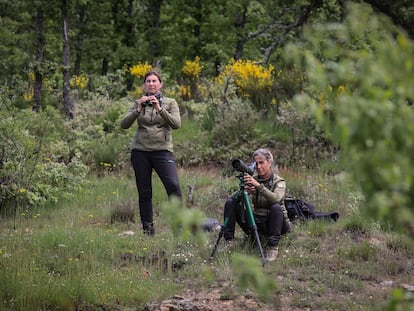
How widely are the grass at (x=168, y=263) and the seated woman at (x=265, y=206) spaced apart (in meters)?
0.21

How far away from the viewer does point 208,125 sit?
1186 centimetres

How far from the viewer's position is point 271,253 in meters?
6.24

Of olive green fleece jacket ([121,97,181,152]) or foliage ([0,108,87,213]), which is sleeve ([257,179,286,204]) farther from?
foliage ([0,108,87,213])

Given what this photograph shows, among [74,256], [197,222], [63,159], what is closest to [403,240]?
[74,256]

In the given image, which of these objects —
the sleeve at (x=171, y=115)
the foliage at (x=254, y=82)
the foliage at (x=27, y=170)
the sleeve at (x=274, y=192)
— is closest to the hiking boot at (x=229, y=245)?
the sleeve at (x=274, y=192)

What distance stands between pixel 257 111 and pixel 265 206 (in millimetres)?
6238

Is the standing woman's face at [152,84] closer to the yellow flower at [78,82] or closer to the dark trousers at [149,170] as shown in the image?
the dark trousers at [149,170]

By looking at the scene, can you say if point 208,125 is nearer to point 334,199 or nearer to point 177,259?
point 334,199

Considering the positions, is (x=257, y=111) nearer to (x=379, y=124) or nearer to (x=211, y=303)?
(x=211, y=303)

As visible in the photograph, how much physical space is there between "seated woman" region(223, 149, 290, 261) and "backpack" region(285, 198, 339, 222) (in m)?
0.89

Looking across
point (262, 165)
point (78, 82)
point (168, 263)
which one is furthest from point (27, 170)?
point (78, 82)

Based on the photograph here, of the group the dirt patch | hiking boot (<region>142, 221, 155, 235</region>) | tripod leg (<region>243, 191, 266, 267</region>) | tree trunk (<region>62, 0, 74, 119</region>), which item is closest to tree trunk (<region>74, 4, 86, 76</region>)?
tree trunk (<region>62, 0, 74, 119</region>)

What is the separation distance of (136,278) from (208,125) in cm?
660

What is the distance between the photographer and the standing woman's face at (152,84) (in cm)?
679
